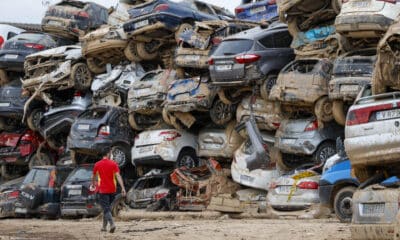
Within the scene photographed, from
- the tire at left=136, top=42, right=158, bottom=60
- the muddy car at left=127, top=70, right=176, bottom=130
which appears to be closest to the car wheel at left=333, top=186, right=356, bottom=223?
the muddy car at left=127, top=70, right=176, bottom=130

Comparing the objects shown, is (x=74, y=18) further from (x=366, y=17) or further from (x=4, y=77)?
(x=366, y=17)

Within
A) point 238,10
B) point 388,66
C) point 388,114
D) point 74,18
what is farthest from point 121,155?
point 388,114

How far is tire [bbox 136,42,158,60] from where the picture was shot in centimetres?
2669

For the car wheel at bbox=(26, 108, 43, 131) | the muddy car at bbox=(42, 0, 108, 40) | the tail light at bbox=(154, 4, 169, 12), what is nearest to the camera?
the tail light at bbox=(154, 4, 169, 12)

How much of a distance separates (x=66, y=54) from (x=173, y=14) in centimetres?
497

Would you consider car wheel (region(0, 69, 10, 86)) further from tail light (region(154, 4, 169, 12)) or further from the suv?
the suv

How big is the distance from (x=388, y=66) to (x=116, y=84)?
53.8 feet

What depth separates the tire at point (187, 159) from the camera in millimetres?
23031

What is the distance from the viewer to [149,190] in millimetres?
21688

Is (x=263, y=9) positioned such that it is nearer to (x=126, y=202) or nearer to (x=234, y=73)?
(x=234, y=73)

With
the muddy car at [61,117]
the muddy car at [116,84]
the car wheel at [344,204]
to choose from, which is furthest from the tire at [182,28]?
the car wheel at [344,204]

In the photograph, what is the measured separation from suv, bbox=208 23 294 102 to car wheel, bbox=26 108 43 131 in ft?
32.9

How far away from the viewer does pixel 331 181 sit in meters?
14.8

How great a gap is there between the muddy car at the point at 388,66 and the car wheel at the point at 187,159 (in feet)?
41.2
